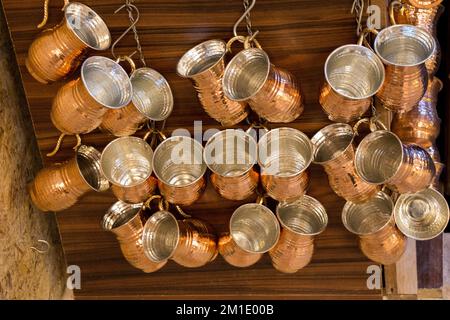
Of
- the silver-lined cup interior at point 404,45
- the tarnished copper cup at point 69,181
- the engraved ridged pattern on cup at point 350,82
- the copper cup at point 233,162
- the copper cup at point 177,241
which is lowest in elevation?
the copper cup at point 177,241

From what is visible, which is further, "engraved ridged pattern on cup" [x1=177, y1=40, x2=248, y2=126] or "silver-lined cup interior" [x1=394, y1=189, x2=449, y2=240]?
"silver-lined cup interior" [x1=394, y1=189, x2=449, y2=240]

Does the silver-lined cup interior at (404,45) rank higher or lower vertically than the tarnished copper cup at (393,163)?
higher

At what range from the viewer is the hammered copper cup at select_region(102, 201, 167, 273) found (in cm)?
Answer: 137

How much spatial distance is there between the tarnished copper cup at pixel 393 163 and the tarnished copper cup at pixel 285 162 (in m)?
0.11

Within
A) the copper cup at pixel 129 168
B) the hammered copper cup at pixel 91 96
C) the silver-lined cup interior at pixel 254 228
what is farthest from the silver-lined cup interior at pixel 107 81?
the silver-lined cup interior at pixel 254 228

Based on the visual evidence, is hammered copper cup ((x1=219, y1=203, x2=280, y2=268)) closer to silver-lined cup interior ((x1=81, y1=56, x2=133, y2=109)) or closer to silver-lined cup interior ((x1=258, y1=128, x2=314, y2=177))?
silver-lined cup interior ((x1=258, y1=128, x2=314, y2=177))

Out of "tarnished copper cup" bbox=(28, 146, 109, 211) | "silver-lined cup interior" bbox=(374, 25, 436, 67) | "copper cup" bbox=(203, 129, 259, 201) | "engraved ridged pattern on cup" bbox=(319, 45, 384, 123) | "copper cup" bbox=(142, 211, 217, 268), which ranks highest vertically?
"silver-lined cup interior" bbox=(374, 25, 436, 67)

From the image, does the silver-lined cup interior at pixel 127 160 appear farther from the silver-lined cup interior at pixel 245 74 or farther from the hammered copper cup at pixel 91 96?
the silver-lined cup interior at pixel 245 74

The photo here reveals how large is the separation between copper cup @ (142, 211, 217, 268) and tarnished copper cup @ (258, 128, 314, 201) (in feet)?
0.67

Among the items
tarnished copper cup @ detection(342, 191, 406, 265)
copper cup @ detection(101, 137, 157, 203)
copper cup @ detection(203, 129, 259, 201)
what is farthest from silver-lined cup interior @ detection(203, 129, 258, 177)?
tarnished copper cup @ detection(342, 191, 406, 265)

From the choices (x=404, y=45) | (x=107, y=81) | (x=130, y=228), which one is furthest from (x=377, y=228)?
(x=107, y=81)

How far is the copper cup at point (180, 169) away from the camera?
51.1 inches

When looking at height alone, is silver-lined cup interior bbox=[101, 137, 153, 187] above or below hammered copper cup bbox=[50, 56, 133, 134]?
below
